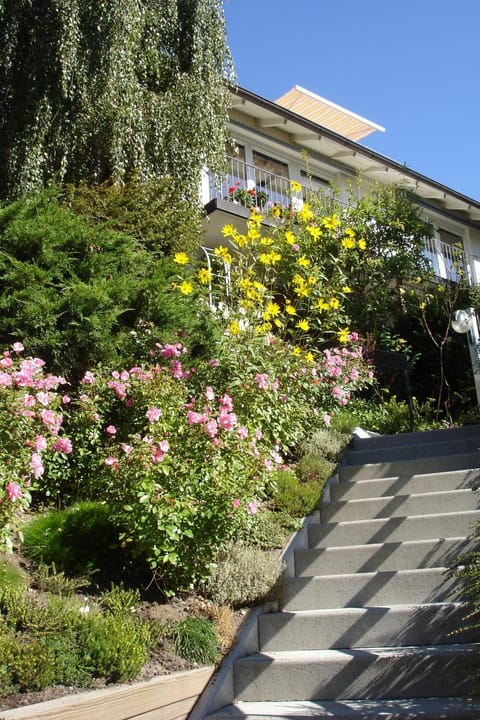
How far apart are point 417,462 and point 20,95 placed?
628 cm

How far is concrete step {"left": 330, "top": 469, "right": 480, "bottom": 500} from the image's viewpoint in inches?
239

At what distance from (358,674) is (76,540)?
1.96 metres

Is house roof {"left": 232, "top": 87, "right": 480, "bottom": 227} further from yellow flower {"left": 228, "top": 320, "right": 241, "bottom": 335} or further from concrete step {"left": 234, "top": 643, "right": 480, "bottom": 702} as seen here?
concrete step {"left": 234, "top": 643, "right": 480, "bottom": 702}

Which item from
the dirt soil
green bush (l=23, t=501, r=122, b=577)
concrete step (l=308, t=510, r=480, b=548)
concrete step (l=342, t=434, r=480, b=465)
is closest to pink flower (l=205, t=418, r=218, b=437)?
green bush (l=23, t=501, r=122, b=577)

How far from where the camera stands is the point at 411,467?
6.65 m

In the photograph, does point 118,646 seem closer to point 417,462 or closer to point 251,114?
→ point 417,462

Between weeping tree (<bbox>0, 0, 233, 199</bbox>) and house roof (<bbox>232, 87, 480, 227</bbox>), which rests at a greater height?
house roof (<bbox>232, 87, 480, 227</bbox>)

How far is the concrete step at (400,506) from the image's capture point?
18.5ft

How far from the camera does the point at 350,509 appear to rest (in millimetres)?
6113

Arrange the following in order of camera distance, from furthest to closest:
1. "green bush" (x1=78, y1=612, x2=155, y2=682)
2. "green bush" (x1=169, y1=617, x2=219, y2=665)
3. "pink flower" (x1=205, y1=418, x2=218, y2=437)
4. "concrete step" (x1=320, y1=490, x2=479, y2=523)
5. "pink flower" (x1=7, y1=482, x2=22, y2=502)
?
"concrete step" (x1=320, y1=490, x2=479, y2=523)
"pink flower" (x1=205, y1=418, x2=218, y2=437)
"green bush" (x1=169, y1=617, x2=219, y2=665)
"pink flower" (x1=7, y1=482, x2=22, y2=502)
"green bush" (x1=78, y1=612, x2=155, y2=682)

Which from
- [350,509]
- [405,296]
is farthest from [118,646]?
[405,296]

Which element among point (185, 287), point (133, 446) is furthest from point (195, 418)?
point (185, 287)

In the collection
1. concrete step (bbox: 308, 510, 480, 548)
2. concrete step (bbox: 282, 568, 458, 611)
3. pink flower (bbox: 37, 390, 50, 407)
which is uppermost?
pink flower (bbox: 37, 390, 50, 407)

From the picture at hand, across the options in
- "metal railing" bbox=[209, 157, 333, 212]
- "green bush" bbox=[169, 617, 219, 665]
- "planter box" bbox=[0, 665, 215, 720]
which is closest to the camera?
"planter box" bbox=[0, 665, 215, 720]
